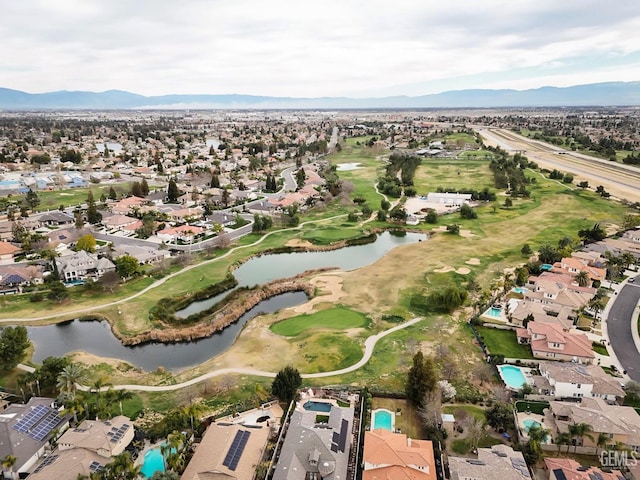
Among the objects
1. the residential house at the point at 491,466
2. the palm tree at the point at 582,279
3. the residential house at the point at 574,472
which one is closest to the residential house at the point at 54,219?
the residential house at the point at 491,466

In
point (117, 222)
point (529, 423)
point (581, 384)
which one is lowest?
point (529, 423)

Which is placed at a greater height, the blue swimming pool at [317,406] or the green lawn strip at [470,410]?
the blue swimming pool at [317,406]

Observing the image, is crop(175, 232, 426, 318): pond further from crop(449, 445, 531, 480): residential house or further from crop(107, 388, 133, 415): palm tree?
crop(449, 445, 531, 480): residential house

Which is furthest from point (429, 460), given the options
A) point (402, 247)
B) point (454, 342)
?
point (402, 247)

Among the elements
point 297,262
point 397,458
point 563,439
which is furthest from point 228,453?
point 297,262

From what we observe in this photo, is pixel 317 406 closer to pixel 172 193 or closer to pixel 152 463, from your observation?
pixel 152 463

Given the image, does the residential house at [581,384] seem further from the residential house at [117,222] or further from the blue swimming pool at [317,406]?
the residential house at [117,222]

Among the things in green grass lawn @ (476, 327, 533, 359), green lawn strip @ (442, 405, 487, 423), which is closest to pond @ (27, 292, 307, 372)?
green lawn strip @ (442, 405, 487, 423)
